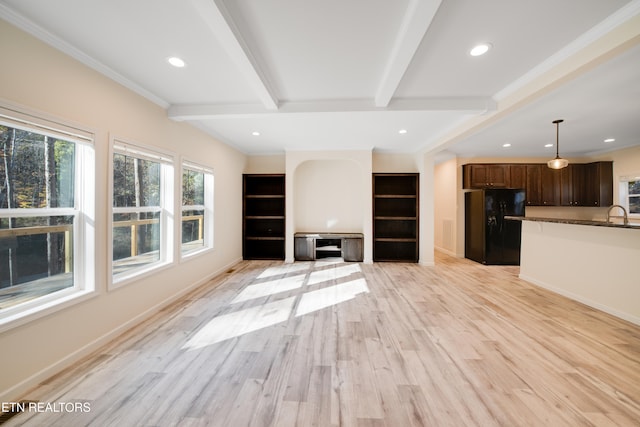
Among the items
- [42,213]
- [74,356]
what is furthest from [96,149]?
[74,356]

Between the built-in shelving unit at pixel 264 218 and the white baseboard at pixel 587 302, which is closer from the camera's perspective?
the white baseboard at pixel 587 302

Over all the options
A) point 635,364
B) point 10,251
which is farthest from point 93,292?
point 635,364

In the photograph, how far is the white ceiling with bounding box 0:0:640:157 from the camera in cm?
153

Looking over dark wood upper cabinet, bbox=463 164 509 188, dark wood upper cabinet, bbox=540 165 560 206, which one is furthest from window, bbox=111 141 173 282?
dark wood upper cabinet, bbox=540 165 560 206

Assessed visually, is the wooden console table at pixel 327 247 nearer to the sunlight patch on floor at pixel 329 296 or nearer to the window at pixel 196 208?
the sunlight patch on floor at pixel 329 296

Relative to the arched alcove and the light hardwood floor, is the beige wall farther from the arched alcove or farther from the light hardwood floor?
the arched alcove

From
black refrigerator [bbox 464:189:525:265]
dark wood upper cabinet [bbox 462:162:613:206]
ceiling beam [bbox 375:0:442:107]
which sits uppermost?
ceiling beam [bbox 375:0:442:107]

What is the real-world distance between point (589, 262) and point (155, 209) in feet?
18.5

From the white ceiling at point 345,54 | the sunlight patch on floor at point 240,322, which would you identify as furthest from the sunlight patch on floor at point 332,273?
the white ceiling at point 345,54

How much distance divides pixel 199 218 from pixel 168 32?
2.84 m

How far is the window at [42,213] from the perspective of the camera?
163 cm

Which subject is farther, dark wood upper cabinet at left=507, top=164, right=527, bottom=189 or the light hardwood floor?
dark wood upper cabinet at left=507, top=164, right=527, bottom=189

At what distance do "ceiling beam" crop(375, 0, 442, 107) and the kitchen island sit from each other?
2.96 m

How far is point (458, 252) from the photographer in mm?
5941
